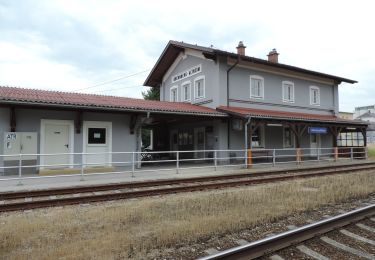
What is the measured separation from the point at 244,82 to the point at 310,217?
1356 cm

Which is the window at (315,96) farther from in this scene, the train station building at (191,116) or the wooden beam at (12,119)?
the wooden beam at (12,119)

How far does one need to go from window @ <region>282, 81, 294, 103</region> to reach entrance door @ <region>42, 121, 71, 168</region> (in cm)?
1359

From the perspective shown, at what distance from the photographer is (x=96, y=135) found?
1416 cm

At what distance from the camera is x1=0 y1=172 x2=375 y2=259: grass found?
174 inches

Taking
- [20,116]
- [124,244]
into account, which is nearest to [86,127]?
[20,116]

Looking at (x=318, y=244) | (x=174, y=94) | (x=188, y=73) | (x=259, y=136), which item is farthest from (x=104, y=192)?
(x=174, y=94)

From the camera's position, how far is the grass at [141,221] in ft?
14.5

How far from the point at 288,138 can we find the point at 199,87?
21.6ft

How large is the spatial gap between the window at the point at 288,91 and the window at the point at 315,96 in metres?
2.08

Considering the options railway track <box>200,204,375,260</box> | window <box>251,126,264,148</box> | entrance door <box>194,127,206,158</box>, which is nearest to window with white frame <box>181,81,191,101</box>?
entrance door <box>194,127,206,158</box>

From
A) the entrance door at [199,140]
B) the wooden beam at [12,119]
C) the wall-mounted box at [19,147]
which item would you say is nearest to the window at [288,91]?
the entrance door at [199,140]

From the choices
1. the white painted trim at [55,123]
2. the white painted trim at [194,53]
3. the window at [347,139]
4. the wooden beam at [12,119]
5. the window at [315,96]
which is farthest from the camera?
the window at [347,139]

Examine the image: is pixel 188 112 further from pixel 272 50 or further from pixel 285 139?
pixel 272 50

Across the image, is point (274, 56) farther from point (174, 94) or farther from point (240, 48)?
point (174, 94)
